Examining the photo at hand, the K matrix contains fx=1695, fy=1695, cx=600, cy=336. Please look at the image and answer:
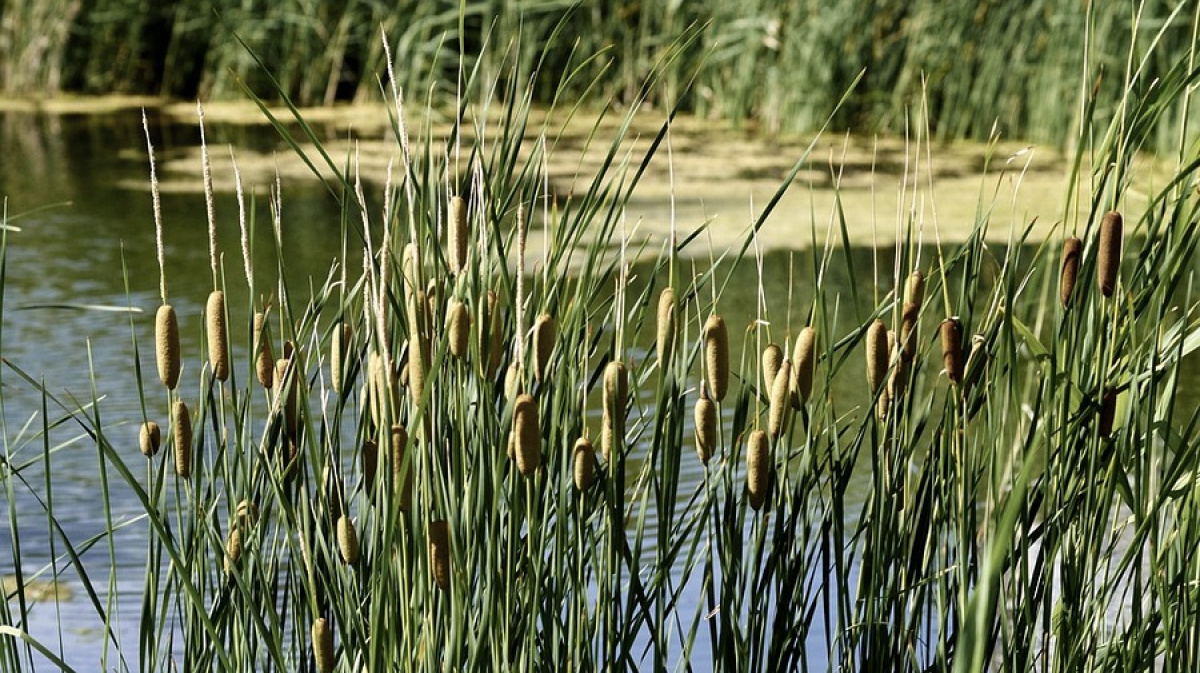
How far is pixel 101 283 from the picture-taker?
425 centimetres

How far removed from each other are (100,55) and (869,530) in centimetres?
658

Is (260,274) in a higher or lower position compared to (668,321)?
lower

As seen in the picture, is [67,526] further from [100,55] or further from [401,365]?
[100,55]

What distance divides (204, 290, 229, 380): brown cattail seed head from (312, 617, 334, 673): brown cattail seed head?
19cm

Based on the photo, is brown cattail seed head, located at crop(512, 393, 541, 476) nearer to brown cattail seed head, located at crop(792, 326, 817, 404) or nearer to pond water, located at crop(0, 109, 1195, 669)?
brown cattail seed head, located at crop(792, 326, 817, 404)

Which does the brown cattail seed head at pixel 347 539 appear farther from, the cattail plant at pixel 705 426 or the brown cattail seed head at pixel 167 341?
the cattail plant at pixel 705 426

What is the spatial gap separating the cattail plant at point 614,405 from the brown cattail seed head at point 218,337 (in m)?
0.27

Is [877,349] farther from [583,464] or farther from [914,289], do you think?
[583,464]

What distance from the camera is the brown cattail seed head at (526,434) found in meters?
1.04

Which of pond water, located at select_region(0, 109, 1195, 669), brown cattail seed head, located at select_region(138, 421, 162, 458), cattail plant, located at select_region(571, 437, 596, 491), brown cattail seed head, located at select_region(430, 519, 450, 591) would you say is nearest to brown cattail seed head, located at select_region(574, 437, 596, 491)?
cattail plant, located at select_region(571, 437, 596, 491)

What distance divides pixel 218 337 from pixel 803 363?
1.36 ft

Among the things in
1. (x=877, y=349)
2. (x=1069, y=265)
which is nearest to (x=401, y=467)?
(x=877, y=349)

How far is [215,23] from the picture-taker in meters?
6.87

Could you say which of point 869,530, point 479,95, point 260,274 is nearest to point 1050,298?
point 260,274
